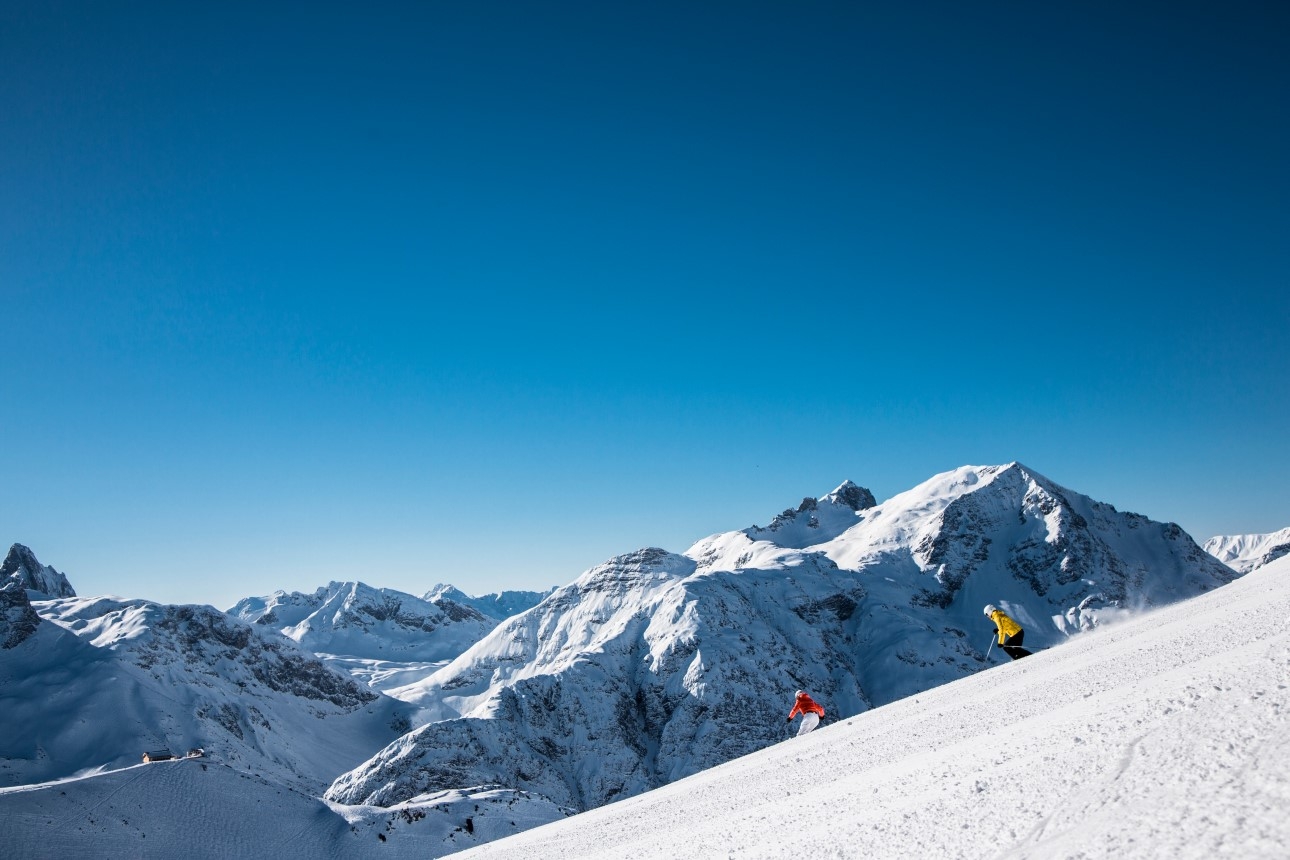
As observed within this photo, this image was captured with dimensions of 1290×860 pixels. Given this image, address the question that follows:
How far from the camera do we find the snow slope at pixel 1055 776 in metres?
6.80

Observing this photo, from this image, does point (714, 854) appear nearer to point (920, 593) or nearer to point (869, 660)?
point (869, 660)

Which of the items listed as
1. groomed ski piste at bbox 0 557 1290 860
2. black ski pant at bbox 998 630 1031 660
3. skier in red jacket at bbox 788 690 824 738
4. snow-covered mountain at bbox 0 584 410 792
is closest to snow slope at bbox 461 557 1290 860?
groomed ski piste at bbox 0 557 1290 860

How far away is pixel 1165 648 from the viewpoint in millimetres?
14898

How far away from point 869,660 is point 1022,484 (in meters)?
89.1

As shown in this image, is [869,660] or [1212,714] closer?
[1212,714]

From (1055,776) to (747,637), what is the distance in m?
126

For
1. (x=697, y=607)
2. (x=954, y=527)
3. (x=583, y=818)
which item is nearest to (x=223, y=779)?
(x=583, y=818)

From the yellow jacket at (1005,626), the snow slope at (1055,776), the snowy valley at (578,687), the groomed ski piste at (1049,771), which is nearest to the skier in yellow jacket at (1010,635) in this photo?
the yellow jacket at (1005,626)

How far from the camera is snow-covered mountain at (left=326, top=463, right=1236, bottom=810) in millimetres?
104000

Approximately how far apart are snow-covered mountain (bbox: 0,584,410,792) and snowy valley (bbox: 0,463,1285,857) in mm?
526

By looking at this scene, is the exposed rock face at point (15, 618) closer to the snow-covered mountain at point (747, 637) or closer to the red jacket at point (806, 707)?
the snow-covered mountain at point (747, 637)

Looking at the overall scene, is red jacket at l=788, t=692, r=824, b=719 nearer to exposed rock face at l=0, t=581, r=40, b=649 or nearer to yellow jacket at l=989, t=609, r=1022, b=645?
yellow jacket at l=989, t=609, r=1022, b=645

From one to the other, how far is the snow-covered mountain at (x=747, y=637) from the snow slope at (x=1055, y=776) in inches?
3392

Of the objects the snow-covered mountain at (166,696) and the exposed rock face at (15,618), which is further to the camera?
the exposed rock face at (15,618)
